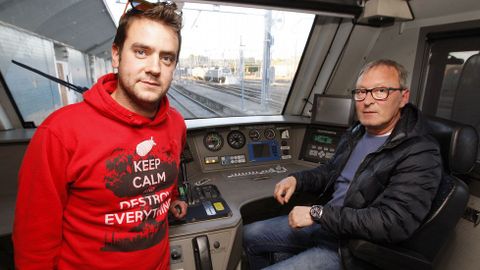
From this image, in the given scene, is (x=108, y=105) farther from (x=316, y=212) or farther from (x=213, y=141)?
(x=213, y=141)

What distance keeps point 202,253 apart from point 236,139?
1.07 metres

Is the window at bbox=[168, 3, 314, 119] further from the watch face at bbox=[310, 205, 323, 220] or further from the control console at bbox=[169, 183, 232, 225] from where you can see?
the watch face at bbox=[310, 205, 323, 220]

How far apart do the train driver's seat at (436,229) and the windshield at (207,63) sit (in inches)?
57.7

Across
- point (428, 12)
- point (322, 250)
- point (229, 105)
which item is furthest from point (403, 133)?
point (229, 105)

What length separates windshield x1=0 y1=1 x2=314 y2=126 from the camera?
5.73 feet

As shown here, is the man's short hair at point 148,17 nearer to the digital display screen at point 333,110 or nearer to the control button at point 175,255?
the control button at point 175,255

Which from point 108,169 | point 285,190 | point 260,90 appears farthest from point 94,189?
point 260,90

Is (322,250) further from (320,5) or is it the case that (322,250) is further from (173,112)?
(320,5)

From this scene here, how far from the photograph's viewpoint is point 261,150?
7.23 ft

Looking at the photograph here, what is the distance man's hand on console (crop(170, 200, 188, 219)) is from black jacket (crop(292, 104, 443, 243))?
0.63 metres

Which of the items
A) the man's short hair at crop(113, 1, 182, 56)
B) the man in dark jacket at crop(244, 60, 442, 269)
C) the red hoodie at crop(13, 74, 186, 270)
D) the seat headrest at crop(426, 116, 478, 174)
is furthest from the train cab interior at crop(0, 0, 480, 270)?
the man's short hair at crop(113, 1, 182, 56)

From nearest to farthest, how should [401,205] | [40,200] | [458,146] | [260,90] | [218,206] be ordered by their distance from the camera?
[40,200], [401,205], [458,146], [218,206], [260,90]

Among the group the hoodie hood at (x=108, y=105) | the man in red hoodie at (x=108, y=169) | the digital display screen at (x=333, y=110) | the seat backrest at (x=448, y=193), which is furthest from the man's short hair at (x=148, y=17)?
the digital display screen at (x=333, y=110)

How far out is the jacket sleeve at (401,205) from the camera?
1033 millimetres
